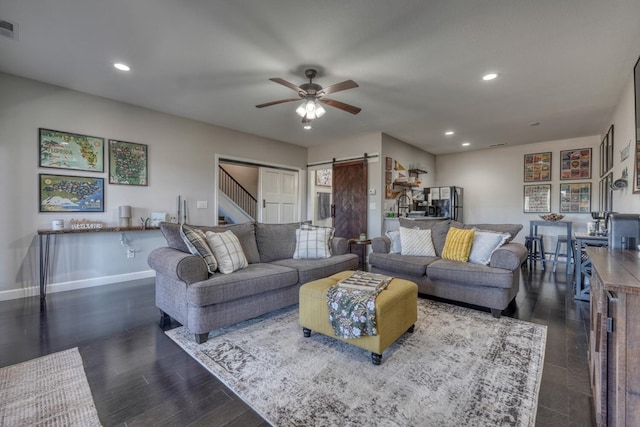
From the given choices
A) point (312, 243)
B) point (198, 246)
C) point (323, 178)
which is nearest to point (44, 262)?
point (198, 246)

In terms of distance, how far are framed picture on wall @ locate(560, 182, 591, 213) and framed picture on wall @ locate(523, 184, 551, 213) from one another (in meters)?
0.24

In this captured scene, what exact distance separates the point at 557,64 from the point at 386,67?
5.73 feet

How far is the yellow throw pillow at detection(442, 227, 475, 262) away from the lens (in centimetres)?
319

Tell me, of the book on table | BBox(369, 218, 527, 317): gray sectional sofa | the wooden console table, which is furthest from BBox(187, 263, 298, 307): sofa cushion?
the wooden console table

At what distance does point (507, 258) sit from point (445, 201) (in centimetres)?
416

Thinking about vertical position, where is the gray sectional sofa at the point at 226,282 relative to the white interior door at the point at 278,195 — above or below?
below

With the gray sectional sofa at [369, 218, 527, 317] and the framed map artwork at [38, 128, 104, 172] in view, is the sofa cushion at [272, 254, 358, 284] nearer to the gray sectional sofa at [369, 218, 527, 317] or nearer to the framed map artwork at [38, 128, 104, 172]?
the gray sectional sofa at [369, 218, 527, 317]

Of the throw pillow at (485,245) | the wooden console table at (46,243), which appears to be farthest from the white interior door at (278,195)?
the throw pillow at (485,245)

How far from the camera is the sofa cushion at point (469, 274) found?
8.87 ft

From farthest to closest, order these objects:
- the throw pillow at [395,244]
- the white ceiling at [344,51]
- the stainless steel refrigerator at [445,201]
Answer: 1. the stainless steel refrigerator at [445,201]
2. the throw pillow at [395,244]
3. the white ceiling at [344,51]

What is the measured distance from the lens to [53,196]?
11.5ft

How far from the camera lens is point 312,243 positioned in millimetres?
3439

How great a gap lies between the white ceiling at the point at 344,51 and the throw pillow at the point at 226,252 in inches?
71.5

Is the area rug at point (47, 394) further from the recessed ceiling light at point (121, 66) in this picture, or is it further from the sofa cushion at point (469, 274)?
the sofa cushion at point (469, 274)
